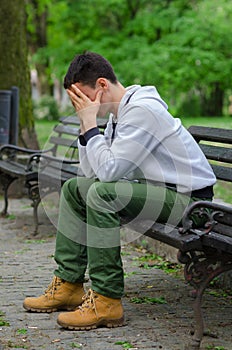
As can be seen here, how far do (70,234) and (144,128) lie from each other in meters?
0.78

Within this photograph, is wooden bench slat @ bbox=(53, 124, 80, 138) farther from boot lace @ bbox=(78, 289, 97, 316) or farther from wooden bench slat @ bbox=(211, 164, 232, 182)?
boot lace @ bbox=(78, 289, 97, 316)

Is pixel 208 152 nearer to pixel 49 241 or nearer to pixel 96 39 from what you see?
pixel 49 241

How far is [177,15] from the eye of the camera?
26.7 m

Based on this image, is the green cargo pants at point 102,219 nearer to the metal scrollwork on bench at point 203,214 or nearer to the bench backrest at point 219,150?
the metal scrollwork on bench at point 203,214

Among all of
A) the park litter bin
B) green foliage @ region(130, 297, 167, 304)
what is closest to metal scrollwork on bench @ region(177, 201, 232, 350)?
green foliage @ region(130, 297, 167, 304)

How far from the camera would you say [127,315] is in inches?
180

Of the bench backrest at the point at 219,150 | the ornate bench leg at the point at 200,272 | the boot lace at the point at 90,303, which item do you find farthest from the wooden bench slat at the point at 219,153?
the boot lace at the point at 90,303

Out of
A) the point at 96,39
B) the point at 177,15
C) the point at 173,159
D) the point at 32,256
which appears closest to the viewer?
the point at 173,159

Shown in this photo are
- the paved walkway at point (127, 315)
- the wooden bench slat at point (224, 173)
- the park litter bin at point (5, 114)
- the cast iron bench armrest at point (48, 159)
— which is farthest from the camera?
the park litter bin at point (5, 114)

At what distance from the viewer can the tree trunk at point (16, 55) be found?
10031mm

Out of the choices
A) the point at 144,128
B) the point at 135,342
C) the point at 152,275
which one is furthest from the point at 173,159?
the point at 152,275

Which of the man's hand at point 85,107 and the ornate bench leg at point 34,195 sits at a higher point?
the man's hand at point 85,107

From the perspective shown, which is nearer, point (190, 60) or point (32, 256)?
point (32, 256)

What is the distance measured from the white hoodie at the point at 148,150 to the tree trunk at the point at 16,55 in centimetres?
578
